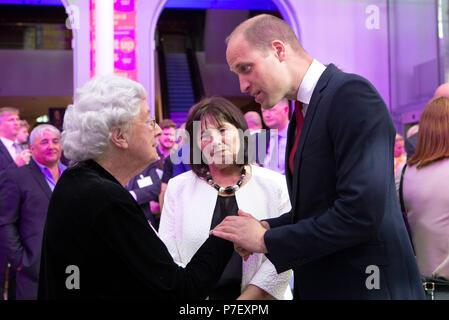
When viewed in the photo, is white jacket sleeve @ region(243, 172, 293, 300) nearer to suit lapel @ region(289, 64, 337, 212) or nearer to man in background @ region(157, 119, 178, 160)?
suit lapel @ region(289, 64, 337, 212)

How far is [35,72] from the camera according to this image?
16156mm

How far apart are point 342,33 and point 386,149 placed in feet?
24.3

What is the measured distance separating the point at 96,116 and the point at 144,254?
0.53 metres

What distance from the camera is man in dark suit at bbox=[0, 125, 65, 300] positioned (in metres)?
4.48

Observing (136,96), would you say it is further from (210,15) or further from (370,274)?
Answer: (210,15)

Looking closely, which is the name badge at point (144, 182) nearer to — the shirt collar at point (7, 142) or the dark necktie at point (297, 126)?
the shirt collar at point (7, 142)

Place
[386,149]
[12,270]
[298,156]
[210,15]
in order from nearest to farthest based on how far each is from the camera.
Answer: [386,149]
[298,156]
[12,270]
[210,15]

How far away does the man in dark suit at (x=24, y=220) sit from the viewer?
448 centimetres

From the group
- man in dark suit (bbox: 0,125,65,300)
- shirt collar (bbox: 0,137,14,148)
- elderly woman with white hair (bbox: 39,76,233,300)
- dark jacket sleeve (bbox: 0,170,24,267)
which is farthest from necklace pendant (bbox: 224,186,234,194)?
shirt collar (bbox: 0,137,14,148)

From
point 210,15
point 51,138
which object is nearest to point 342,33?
point 51,138

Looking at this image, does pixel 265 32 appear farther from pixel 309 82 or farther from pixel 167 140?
pixel 167 140

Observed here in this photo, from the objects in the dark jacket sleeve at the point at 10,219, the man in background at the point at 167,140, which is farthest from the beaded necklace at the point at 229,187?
the man in background at the point at 167,140

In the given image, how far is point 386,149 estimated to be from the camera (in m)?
1.55

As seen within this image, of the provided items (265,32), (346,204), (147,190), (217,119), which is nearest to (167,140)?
(147,190)
